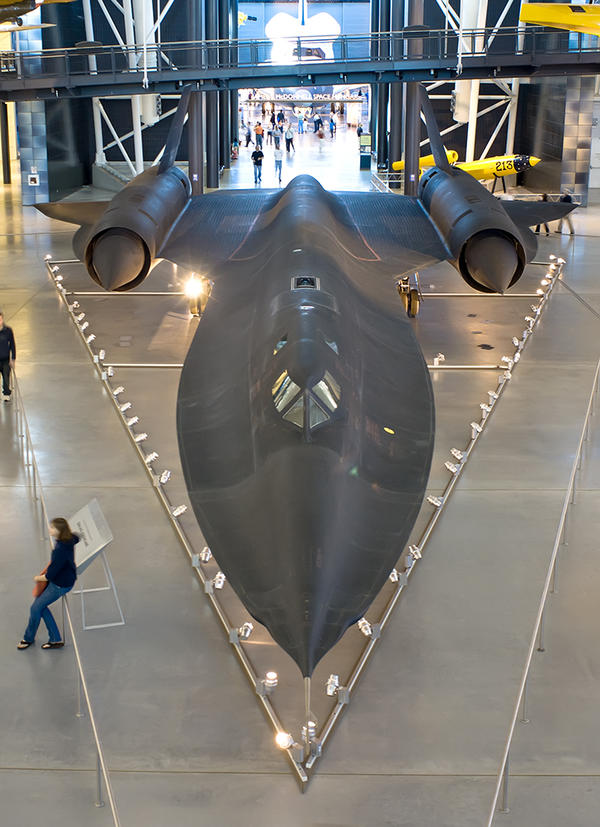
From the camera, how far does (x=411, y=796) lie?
4965 millimetres

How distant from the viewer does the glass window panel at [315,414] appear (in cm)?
602

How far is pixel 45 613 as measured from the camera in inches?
247

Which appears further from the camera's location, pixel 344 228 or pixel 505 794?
pixel 344 228

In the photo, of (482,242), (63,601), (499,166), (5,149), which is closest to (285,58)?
(499,166)

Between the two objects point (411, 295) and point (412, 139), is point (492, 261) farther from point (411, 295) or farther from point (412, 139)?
point (412, 139)

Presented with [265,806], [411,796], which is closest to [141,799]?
[265,806]

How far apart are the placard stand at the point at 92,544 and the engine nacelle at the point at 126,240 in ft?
16.0

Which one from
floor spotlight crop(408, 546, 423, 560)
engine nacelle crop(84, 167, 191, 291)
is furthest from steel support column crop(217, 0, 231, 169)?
floor spotlight crop(408, 546, 423, 560)

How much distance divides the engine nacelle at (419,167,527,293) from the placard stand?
6.10m

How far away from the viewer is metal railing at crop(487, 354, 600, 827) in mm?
4852

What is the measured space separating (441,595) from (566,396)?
5.09 metres

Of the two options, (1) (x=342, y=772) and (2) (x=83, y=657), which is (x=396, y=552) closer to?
→ (1) (x=342, y=772)

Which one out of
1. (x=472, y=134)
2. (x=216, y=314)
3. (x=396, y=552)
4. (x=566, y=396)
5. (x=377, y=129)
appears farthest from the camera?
(x=377, y=129)

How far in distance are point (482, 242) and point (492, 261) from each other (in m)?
0.35
